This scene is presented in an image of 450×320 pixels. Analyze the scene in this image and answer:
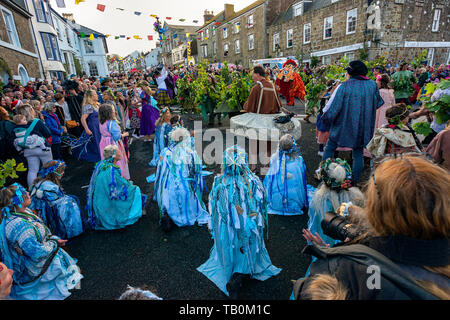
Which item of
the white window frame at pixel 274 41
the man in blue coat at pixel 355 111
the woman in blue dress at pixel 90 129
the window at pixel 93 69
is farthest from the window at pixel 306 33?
the window at pixel 93 69

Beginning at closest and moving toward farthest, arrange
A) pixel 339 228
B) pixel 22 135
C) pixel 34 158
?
pixel 339 228, pixel 22 135, pixel 34 158

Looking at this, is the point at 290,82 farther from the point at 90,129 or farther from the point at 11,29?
the point at 11,29

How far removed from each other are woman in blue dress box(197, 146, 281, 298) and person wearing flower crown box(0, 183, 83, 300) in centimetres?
190

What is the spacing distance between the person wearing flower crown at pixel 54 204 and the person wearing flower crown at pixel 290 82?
22.3ft

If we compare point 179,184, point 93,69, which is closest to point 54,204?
point 179,184

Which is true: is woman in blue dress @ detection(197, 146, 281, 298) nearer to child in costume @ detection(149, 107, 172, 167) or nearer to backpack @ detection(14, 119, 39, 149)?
child in costume @ detection(149, 107, 172, 167)

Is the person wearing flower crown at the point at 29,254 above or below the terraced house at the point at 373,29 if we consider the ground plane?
below

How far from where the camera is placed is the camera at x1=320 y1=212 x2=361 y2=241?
1.47m

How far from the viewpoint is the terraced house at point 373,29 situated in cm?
1722

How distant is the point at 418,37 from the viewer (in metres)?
18.5

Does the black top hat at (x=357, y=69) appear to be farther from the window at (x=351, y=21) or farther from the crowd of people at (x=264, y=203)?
the window at (x=351, y=21)

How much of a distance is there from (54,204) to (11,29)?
1855 centimetres

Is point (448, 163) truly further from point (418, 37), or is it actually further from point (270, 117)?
point (418, 37)

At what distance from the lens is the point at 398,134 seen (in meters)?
3.83
